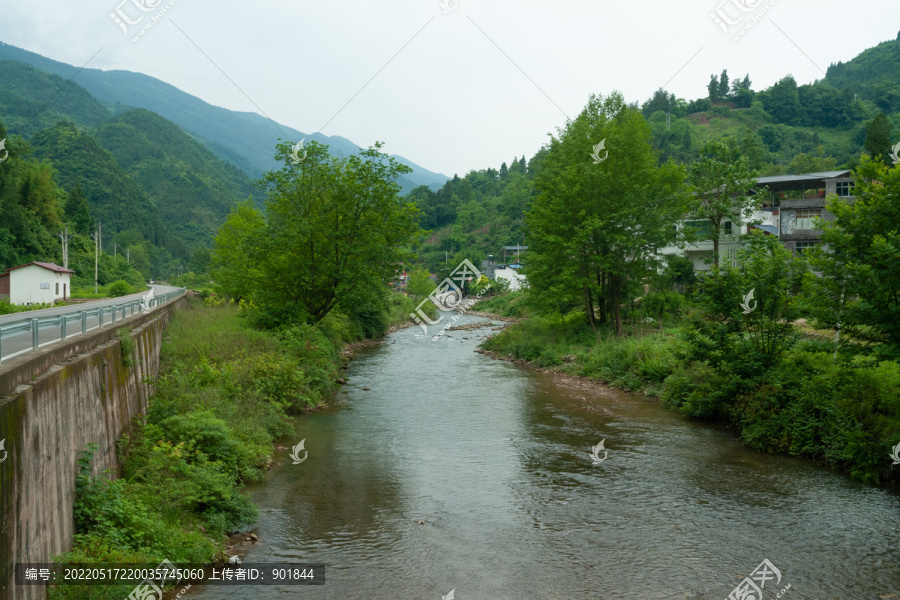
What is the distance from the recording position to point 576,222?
34.9m

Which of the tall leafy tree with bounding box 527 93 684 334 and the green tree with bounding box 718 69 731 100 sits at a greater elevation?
the green tree with bounding box 718 69 731 100

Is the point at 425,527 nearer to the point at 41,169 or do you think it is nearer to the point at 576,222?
the point at 576,222

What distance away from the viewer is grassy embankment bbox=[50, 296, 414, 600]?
29.9 ft

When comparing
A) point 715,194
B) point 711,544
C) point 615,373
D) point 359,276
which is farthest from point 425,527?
point 715,194

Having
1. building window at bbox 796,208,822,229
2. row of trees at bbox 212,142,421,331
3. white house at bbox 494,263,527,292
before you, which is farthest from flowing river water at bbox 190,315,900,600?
white house at bbox 494,263,527,292

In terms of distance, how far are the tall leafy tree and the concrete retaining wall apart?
84.4ft

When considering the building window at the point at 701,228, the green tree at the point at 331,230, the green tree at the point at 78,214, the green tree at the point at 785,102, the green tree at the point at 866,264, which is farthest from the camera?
the green tree at the point at 785,102

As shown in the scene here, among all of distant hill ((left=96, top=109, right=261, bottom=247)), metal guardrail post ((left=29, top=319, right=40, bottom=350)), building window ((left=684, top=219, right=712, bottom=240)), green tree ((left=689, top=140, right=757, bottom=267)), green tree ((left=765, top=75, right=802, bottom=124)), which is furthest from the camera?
distant hill ((left=96, top=109, right=261, bottom=247))

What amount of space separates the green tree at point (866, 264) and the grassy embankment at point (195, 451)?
1401cm

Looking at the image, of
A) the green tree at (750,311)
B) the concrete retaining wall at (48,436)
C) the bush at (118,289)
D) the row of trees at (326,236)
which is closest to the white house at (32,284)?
the bush at (118,289)

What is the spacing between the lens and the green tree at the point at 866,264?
13.7 m

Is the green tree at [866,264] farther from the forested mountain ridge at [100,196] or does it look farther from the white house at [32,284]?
the white house at [32,284]

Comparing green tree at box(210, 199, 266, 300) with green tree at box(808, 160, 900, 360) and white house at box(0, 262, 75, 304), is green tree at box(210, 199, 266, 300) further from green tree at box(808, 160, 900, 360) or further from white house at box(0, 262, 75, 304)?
green tree at box(808, 160, 900, 360)

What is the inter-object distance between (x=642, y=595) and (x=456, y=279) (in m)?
93.3
